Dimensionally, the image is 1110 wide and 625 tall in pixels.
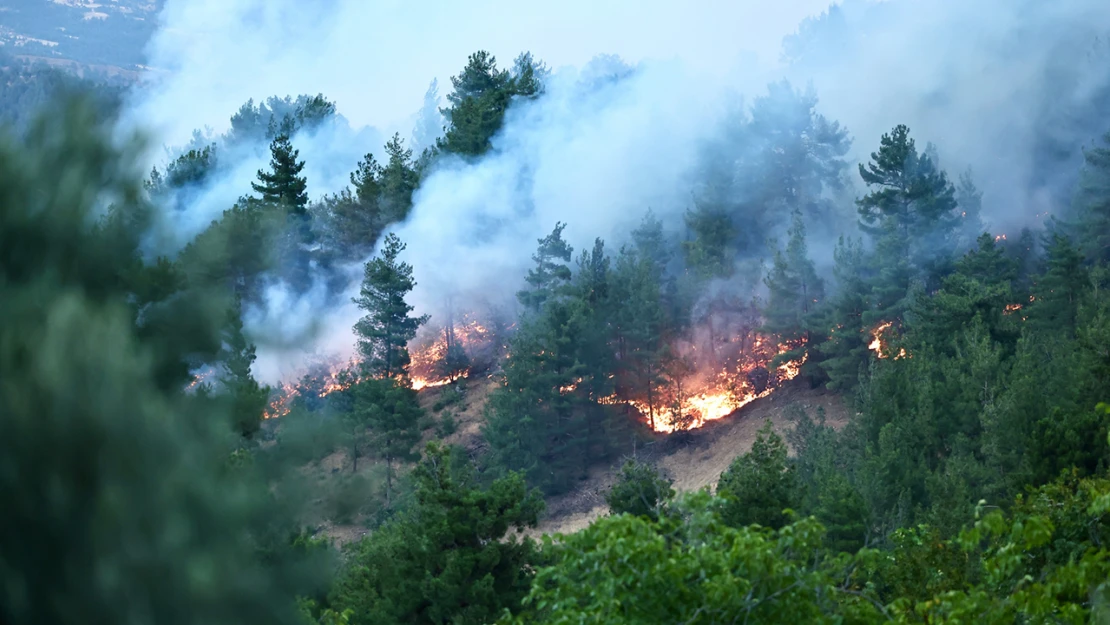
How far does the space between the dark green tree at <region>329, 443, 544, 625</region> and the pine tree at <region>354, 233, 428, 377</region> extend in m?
19.9

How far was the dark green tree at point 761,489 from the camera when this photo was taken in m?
17.0

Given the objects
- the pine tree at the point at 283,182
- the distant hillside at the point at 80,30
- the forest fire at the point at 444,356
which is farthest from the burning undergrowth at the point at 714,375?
the distant hillside at the point at 80,30

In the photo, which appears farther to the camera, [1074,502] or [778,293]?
[778,293]

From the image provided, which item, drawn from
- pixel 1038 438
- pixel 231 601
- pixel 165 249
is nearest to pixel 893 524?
pixel 1038 438

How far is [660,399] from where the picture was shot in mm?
39156

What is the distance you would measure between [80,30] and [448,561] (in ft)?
406

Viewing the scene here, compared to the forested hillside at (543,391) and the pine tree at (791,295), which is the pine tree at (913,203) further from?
the pine tree at (791,295)

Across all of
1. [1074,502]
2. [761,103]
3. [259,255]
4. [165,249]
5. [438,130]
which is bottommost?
[1074,502]

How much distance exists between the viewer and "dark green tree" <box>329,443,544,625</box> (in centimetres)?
1667

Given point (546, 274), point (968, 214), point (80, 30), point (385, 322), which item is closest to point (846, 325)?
point (968, 214)

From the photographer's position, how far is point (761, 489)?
1744 centimetres

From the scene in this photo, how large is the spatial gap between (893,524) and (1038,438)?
4.00m

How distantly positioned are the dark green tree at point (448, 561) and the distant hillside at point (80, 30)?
112m

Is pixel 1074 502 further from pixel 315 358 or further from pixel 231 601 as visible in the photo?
pixel 315 358
